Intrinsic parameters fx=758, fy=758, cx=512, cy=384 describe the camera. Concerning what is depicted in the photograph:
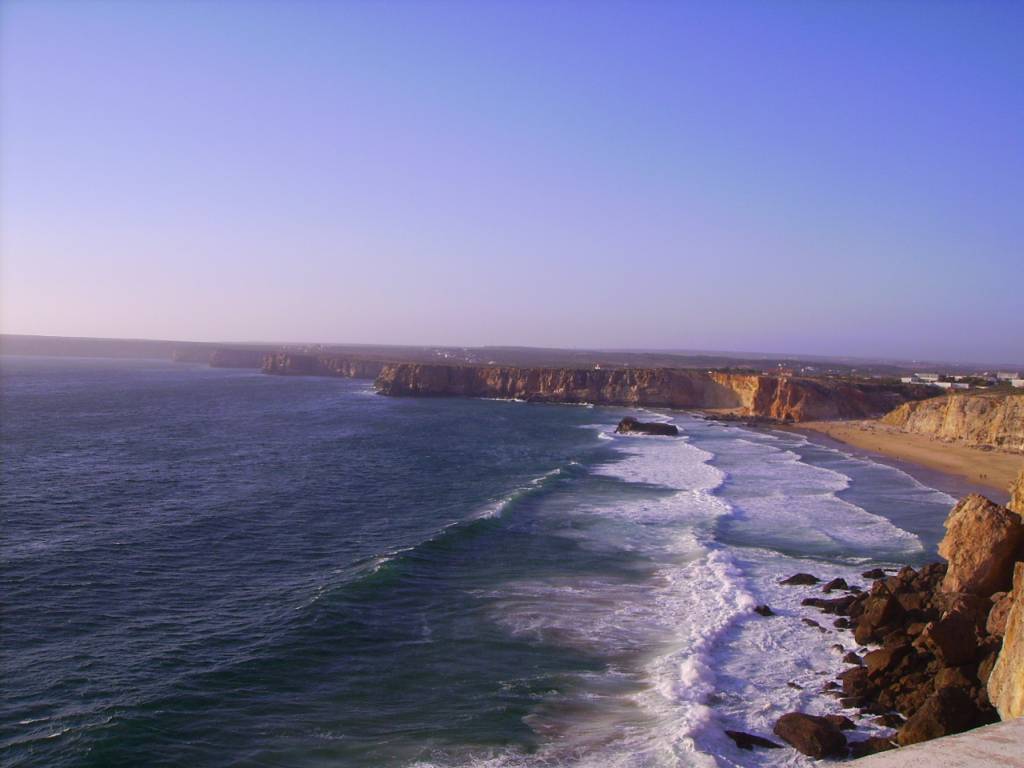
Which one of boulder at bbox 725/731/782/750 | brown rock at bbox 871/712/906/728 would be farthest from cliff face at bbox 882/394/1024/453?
boulder at bbox 725/731/782/750

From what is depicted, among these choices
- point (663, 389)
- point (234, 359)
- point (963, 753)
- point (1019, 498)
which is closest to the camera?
point (963, 753)

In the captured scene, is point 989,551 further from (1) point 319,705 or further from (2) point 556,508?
(2) point 556,508

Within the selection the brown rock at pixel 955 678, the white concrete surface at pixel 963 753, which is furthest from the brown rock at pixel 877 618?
the white concrete surface at pixel 963 753

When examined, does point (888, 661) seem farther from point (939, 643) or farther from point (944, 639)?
point (944, 639)

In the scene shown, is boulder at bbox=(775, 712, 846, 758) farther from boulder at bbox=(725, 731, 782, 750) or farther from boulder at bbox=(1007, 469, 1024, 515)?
boulder at bbox=(1007, 469, 1024, 515)

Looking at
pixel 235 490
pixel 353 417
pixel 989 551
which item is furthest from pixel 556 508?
pixel 353 417

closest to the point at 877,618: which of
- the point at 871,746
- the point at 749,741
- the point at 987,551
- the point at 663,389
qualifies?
the point at 987,551

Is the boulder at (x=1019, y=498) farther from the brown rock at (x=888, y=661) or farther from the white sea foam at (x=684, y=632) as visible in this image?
the brown rock at (x=888, y=661)
